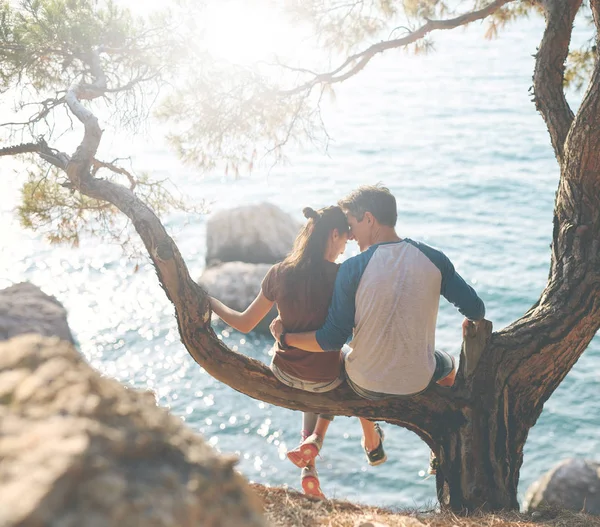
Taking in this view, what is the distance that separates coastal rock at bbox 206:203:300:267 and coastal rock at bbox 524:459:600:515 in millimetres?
7143

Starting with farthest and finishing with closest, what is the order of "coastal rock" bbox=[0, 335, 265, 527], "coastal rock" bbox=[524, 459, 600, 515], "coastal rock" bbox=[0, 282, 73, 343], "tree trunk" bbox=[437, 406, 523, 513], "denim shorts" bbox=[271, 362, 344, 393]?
"coastal rock" bbox=[0, 282, 73, 343] < "coastal rock" bbox=[524, 459, 600, 515] < "tree trunk" bbox=[437, 406, 523, 513] < "denim shorts" bbox=[271, 362, 344, 393] < "coastal rock" bbox=[0, 335, 265, 527]

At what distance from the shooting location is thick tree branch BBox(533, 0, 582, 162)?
420 cm

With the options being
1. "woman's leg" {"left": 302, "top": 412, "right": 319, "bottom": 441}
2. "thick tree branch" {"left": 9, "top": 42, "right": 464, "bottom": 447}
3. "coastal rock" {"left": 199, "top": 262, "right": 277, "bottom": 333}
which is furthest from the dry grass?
"coastal rock" {"left": 199, "top": 262, "right": 277, "bottom": 333}

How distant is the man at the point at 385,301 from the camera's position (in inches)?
125

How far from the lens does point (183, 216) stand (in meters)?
20.7

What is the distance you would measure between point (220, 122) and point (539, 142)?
22.9 m

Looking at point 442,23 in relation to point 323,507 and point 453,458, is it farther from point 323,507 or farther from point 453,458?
point 323,507

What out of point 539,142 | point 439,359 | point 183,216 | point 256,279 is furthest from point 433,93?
point 439,359

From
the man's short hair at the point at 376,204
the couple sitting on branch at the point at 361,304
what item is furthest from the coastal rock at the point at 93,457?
the man's short hair at the point at 376,204

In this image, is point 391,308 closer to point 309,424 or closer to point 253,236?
point 309,424

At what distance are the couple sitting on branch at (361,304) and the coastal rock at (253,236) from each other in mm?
11070

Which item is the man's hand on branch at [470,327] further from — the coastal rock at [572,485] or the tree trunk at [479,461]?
the coastal rock at [572,485]

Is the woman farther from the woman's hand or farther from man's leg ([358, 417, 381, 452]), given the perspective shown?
man's leg ([358, 417, 381, 452])

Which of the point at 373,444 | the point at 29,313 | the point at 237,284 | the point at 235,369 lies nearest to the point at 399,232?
the point at 237,284
